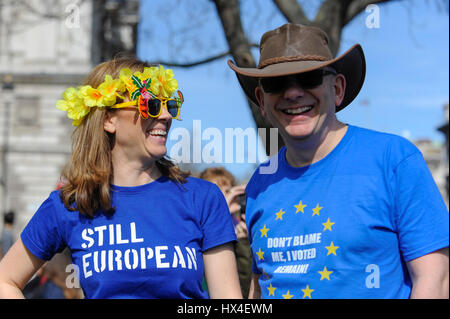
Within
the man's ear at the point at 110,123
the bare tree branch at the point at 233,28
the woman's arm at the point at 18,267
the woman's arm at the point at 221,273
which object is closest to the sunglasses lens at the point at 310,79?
the woman's arm at the point at 221,273

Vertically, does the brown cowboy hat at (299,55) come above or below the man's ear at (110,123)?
above

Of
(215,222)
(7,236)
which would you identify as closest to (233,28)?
(215,222)

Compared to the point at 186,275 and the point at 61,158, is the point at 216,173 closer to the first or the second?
the point at 186,275

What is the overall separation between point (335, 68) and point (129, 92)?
96cm

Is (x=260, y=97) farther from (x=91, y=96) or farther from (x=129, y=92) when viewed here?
(x=91, y=96)

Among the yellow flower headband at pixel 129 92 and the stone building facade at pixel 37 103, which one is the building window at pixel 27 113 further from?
the yellow flower headband at pixel 129 92

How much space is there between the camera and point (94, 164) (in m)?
2.75

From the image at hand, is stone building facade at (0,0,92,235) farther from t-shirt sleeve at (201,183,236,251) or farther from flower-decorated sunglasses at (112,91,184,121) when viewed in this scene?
t-shirt sleeve at (201,183,236,251)

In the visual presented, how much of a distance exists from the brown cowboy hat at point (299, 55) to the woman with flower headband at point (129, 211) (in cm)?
51

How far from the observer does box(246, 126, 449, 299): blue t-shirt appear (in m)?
2.25

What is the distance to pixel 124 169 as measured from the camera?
9.07 ft

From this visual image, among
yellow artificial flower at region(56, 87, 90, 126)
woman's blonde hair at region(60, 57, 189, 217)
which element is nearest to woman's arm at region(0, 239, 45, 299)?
woman's blonde hair at region(60, 57, 189, 217)

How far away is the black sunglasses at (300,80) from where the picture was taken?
99.2 inches
